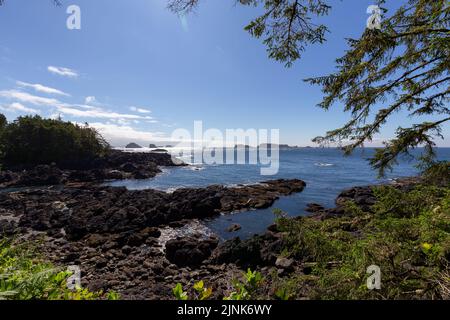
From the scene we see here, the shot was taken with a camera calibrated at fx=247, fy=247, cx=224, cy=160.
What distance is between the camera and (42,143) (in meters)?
46.4

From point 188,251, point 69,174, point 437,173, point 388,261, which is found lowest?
point 188,251

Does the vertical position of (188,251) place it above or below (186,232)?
above

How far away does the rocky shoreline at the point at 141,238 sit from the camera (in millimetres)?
10328

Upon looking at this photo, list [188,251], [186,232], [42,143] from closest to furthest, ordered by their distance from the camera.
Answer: [188,251]
[186,232]
[42,143]

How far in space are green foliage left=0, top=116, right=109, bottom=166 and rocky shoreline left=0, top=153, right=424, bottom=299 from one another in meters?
23.9

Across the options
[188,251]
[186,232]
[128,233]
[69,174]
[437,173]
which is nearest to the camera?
[437,173]

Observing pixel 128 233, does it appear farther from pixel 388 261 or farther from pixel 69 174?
pixel 69 174

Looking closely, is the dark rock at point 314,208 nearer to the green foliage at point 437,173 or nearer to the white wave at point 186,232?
the white wave at point 186,232

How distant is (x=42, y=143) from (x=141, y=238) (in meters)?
44.4

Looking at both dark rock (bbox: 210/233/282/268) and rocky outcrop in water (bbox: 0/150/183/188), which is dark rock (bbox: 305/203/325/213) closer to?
dark rock (bbox: 210/233/282/268)

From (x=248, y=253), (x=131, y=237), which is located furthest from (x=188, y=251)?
(x=131, y=237)

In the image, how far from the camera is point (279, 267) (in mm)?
10656

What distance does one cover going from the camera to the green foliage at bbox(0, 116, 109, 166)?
4453 cm
